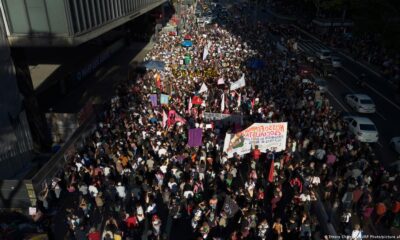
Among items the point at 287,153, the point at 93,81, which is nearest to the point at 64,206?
the point at 287,153

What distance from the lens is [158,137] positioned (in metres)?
19.3

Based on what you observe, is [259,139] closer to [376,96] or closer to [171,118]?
[171,118]

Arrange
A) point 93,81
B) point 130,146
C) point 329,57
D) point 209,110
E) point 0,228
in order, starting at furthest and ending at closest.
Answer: point 329,57 < point 93,81 < point 209,110 < point 130,146 < point 0,228

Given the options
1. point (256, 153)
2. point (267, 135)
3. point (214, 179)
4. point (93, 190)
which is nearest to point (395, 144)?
point (267, 135)

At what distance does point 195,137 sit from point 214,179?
3050mm

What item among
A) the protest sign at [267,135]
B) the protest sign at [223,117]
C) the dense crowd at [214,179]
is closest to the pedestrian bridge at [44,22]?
the dense crowd at [214,179]

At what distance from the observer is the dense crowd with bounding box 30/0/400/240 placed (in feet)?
43.9

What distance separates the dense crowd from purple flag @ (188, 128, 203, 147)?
0.90 ft

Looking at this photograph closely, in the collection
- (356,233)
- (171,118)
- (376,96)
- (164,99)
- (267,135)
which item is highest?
(267,135)

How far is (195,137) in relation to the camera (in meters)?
18.0

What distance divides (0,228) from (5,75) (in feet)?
30.2

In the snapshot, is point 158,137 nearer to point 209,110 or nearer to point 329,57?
point 209,110

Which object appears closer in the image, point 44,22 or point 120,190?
point 120,190

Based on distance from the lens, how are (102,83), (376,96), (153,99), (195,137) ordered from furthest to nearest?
(102,83) → (376,96) → (153,99) → (195,137)
